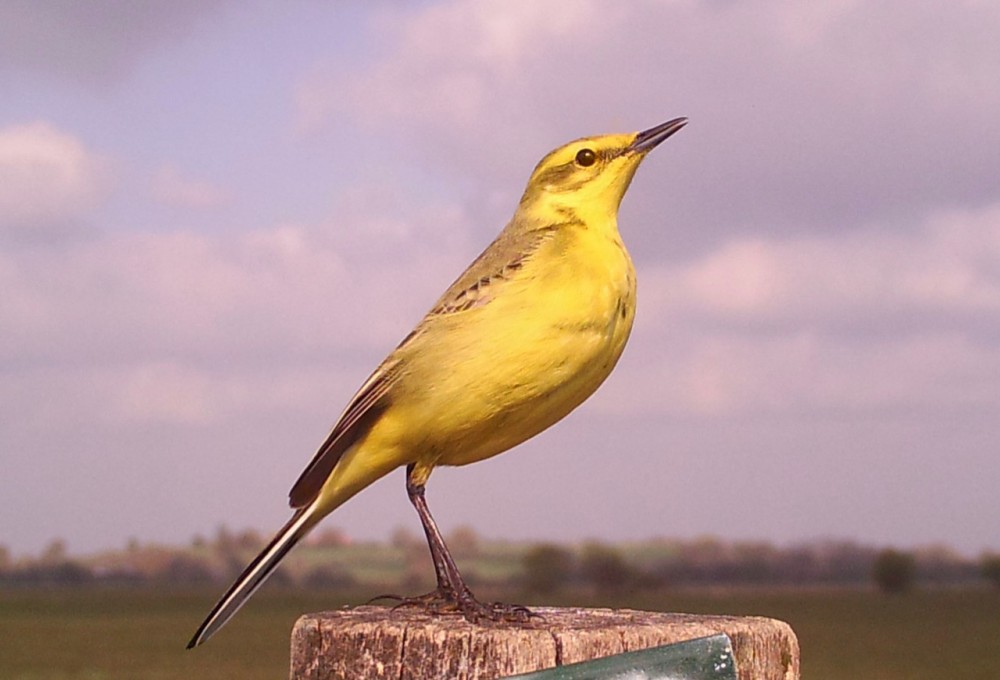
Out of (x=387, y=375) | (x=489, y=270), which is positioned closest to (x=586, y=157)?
(x=489, y=270)

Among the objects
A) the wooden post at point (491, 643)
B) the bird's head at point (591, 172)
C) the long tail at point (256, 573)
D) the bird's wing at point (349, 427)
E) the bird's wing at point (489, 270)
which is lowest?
the wooden post at point (491, 643)

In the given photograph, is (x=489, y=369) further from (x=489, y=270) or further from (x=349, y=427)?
(x=349, y=427)

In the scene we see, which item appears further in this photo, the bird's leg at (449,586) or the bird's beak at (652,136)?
the bird's beak at (652,136)

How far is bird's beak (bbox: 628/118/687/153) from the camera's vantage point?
195 inches

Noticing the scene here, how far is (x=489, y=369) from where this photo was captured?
4312mm

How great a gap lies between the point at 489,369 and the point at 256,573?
1181 mm

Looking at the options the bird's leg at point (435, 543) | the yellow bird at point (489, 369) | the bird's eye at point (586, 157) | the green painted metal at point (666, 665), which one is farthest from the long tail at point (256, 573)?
the bird's eye at point (586, 157)

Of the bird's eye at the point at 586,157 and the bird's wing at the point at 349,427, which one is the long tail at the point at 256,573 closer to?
the bird's wing at the point at 349,427

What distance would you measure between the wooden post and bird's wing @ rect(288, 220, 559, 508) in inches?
27.4

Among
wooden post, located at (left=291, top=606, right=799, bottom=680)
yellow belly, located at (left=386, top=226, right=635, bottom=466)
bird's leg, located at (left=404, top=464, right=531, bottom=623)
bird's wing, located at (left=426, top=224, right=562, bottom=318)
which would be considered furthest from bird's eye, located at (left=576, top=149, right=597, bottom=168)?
wooden post, located at (left=291, top=606, right=799, bottom=680)

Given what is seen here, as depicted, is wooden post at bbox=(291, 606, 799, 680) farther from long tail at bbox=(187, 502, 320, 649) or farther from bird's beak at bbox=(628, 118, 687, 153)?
bird's beak at bbox=(628, 118, 687, 153)

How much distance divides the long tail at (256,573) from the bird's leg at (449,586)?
0.41 m

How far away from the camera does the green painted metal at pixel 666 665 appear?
11.0ft

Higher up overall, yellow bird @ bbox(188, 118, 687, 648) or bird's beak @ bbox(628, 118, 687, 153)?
bird's beak @ bbox(628, 118, 687, 153)
